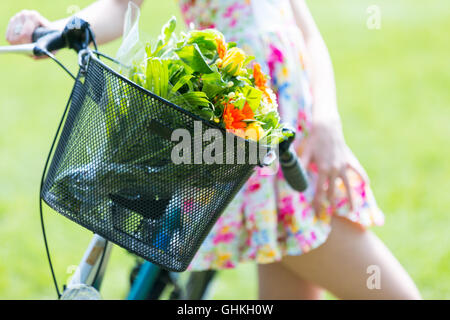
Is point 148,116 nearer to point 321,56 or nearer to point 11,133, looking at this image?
point 321,56

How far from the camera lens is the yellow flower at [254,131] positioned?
113cm

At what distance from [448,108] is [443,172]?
1266 millimetres

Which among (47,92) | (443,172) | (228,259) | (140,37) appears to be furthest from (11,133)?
(140,37)

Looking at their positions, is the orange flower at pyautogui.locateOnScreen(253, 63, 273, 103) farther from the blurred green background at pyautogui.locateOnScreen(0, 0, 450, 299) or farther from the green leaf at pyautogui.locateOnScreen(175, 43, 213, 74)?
the blurred green background at pyautogui.locateOnScreen(0, 0, 450, 299)

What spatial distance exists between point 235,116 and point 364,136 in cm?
377

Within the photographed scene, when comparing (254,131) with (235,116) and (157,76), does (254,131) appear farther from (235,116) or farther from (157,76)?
(157,76)

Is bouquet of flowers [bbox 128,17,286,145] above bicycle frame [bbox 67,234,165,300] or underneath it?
above

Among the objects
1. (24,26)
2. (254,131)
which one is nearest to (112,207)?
(254,131)

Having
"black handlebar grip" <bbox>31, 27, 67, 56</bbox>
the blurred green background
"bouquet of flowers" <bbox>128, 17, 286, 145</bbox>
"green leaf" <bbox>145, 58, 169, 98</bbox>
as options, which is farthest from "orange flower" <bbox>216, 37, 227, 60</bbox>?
the blurred green background

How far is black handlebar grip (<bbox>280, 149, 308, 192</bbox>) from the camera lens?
1440 millimetres

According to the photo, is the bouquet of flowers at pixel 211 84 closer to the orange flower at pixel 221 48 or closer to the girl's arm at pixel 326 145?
the orange flower at pixel 221 48

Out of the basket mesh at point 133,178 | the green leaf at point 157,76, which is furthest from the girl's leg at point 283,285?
the green leaf at point 157,76

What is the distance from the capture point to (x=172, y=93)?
1155 mm

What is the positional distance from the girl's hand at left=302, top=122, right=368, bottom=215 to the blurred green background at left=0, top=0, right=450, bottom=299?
0.60m
